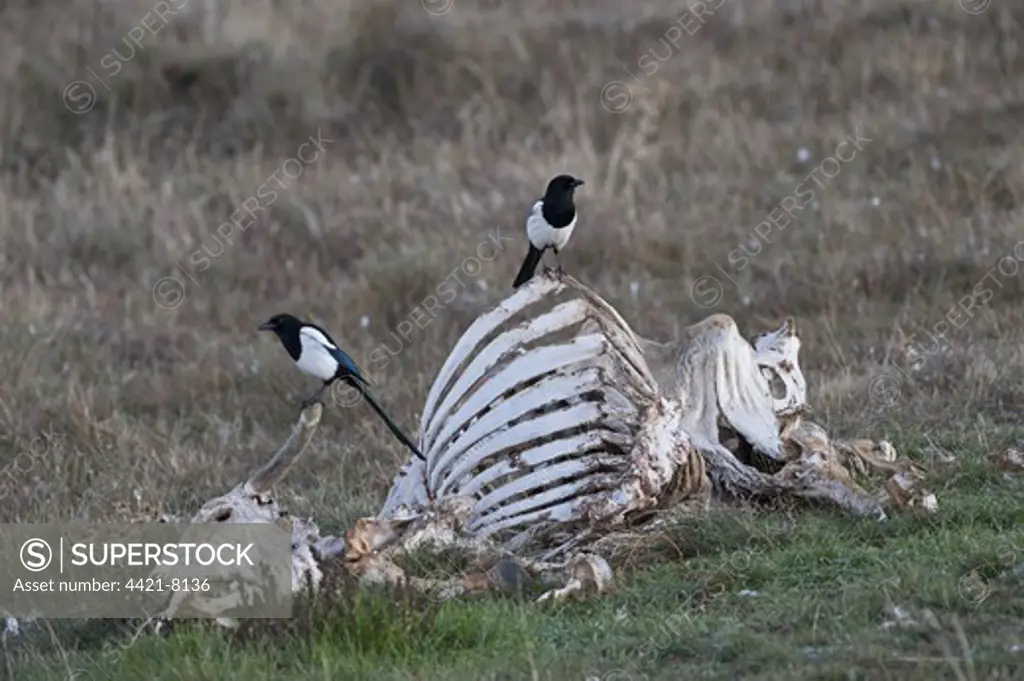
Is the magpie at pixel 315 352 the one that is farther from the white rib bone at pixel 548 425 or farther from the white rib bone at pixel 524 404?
the white rib bone at pixel 548 425

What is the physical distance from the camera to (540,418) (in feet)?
20.9

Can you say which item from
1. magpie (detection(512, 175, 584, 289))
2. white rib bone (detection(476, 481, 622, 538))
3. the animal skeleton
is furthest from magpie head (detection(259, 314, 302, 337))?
magpie (detection(512, 175, 584, 289))

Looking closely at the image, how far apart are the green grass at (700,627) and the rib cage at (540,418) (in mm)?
359

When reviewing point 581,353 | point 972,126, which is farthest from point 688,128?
point 581,353

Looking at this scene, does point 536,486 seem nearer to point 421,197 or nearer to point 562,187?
point 562,187

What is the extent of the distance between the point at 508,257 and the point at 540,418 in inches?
225

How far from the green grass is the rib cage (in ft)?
1.18

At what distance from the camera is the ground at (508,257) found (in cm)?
548

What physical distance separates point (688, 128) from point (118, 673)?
892 cm

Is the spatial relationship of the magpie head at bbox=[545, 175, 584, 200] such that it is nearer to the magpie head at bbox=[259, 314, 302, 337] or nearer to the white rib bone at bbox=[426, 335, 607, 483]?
the white rib bone at bbox=[426, 335, 607, 483]

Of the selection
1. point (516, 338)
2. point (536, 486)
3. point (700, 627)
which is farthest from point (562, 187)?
point (700, 627)

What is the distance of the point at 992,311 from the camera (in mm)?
10250

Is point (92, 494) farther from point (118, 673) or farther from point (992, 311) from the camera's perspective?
point (992, 311)

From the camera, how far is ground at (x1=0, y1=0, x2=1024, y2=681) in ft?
18.0
